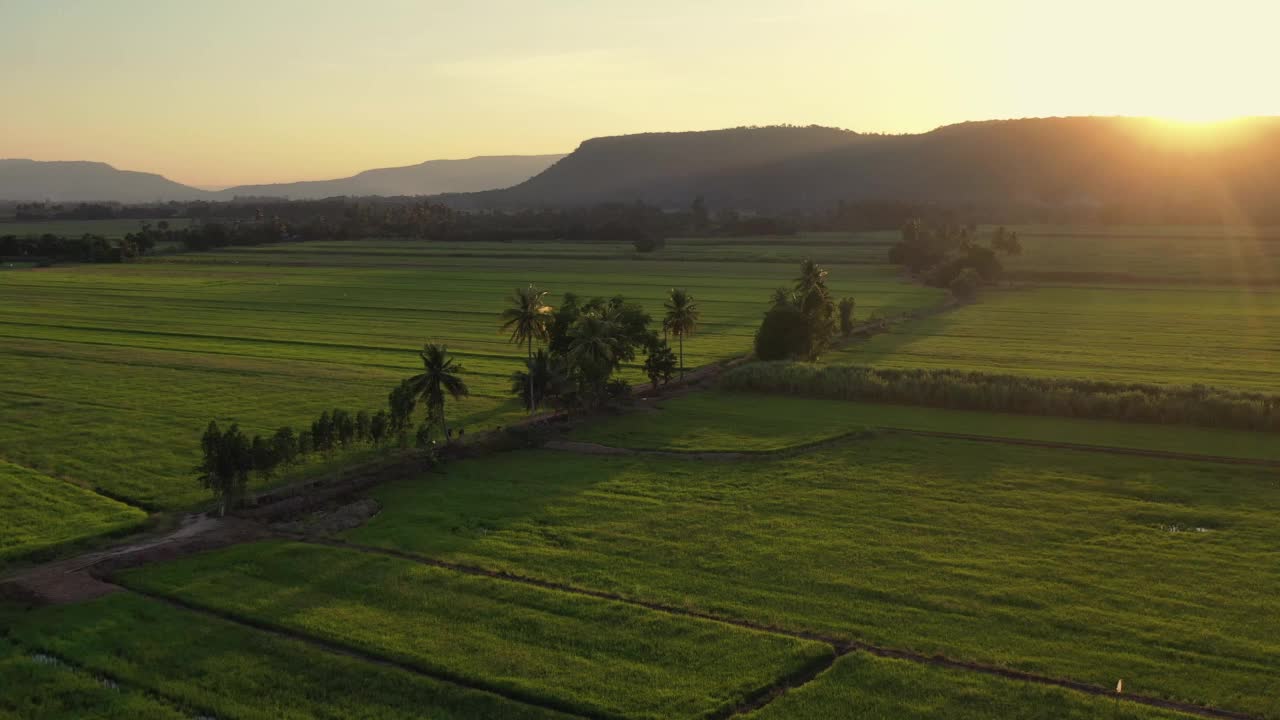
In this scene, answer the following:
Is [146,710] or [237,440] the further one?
[237,440]

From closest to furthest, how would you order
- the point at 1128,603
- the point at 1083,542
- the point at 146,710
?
the point at 146,710
the point at 1128,603
the point at 1083,542

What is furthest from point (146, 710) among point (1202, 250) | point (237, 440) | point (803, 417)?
point (1202, 250)

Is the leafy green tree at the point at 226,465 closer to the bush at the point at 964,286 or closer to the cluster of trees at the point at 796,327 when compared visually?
→ the cluster of trees at the point at 796,327

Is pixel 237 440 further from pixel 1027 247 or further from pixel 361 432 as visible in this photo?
pixel 1027 247

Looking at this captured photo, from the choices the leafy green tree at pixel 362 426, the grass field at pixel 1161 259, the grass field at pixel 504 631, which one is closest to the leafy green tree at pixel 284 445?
the leafy green tree at pixel 362 426

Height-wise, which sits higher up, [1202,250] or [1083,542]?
[1202,250]

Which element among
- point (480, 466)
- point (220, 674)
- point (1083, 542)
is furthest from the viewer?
point (480, 466)

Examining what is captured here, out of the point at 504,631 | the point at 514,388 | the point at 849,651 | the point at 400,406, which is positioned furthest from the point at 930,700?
the point at 514,388
